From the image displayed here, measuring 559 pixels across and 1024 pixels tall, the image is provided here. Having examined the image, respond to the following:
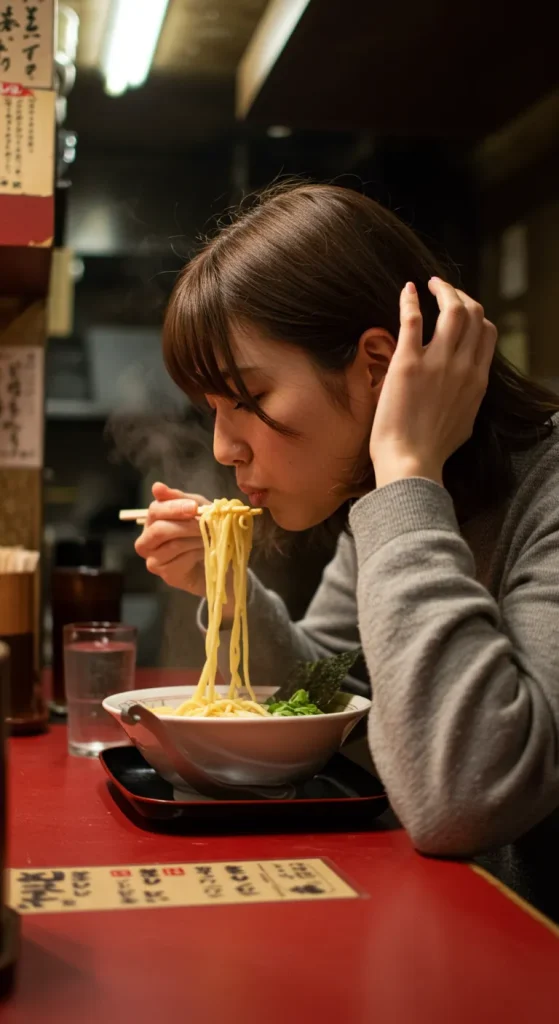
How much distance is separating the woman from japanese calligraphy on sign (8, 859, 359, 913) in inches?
5.3

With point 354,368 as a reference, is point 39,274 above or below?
above

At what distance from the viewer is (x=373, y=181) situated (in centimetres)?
331

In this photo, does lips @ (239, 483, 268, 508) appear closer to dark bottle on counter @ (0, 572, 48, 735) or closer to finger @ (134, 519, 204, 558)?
finger @ (134, 519, 204, 558)

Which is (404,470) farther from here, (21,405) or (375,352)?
(21,405)

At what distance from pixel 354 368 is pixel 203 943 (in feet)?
2.54

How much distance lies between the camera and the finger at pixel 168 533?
1541mm

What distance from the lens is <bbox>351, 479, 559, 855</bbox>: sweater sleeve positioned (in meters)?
0.99

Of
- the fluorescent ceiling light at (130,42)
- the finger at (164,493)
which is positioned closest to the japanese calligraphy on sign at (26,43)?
the finger at (164,493)

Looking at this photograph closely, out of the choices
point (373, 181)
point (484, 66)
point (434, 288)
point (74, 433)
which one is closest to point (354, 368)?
point (434, 288)

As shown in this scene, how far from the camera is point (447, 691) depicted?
1.00m

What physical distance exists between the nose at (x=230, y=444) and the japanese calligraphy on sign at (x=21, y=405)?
87 cm

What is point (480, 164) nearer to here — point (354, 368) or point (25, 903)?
point (354, 368)

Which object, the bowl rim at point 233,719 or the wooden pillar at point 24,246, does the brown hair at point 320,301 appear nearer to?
the bowl rim at point 233,719

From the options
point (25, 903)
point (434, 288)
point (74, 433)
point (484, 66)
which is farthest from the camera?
point (74, 433)
